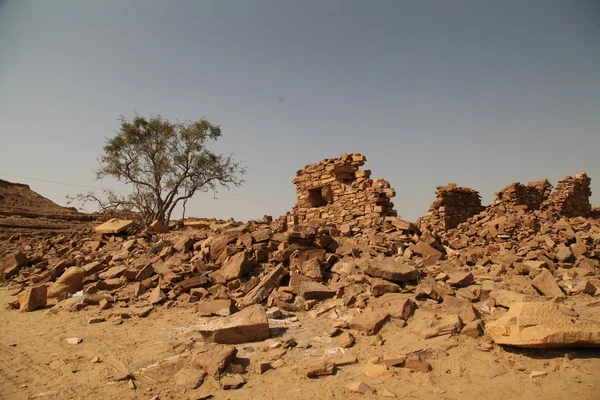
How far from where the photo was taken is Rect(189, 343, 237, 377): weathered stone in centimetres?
377

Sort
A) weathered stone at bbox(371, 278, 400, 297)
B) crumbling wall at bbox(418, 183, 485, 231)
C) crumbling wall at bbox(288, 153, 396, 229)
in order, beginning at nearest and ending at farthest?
1. weathered stone at bbox(371, 278, 400, 297)
2. crumbling wall at bbox(288, 153, 396, 229)
3. crumbling wall at bbox(418, 183, 485, 231)

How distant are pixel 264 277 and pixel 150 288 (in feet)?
8.12

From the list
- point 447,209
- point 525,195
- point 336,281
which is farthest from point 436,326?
point 525,195

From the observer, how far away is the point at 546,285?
5516 mm

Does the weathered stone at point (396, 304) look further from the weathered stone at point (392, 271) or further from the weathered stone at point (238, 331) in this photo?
the weathered stone at point (238, 331)

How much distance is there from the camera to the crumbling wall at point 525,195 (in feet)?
48.2

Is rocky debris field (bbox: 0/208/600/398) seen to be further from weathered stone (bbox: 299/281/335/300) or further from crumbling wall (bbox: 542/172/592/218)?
crumbling wall (bbox: 542/172/592/218)

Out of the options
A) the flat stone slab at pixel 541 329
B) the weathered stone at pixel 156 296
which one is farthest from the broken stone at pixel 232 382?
the weathered stone at pixel 156 296

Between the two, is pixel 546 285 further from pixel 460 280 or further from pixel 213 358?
pixel 213 358

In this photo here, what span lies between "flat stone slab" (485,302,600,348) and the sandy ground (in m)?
0.17

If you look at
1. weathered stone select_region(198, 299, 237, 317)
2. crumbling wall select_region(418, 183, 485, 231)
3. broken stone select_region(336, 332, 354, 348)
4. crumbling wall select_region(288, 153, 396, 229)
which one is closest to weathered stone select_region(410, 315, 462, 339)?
broken stone select_region(336, 332, 354, 348)

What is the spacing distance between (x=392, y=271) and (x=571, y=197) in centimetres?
1434

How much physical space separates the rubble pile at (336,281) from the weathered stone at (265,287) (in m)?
0.03

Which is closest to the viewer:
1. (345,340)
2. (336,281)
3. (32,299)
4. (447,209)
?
(345,340)
